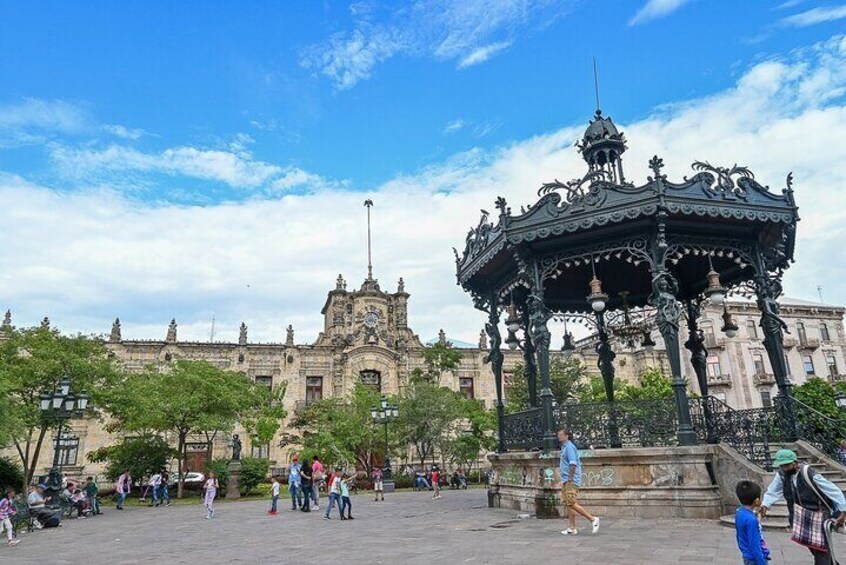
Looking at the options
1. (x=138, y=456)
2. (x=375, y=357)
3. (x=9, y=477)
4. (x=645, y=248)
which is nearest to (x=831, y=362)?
(x=375, y=357)

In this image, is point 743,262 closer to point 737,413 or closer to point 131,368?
point 737,413

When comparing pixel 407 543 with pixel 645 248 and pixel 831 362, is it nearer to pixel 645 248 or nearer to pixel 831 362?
pixel 645 248

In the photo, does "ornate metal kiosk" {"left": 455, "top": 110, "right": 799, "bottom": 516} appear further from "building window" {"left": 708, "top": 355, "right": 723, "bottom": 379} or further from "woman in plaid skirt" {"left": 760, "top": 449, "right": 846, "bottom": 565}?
"building window" {"left": 708, "top": 355, "right": 723, "bottom": 379}

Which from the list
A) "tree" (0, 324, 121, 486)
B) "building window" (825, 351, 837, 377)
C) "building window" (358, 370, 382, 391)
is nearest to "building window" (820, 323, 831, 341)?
"building window" (825, 351, 837, 377)

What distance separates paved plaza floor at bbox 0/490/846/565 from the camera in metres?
7.29

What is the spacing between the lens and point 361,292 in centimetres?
4519

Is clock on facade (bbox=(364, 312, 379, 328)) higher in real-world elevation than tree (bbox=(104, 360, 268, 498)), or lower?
higher

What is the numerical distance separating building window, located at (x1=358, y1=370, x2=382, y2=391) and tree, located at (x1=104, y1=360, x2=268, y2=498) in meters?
12.2


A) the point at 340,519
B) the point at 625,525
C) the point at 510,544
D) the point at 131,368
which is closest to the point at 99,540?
the point at 340,519

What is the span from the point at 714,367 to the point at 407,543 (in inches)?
1805

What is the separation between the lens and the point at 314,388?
142ft

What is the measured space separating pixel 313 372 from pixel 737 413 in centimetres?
3548

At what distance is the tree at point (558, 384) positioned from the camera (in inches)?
1432

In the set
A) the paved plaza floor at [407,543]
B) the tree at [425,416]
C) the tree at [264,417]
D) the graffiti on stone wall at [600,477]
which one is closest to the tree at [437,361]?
the tree at [425,416]
